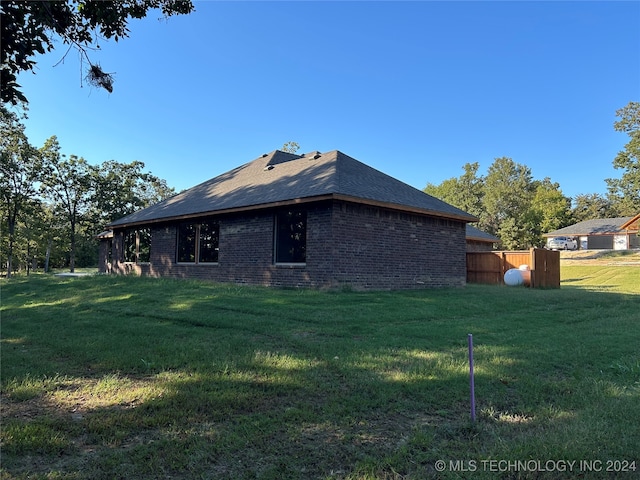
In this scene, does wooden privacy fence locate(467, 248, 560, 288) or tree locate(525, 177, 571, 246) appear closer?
wooden privacy fence locate(467, 248, 560, 288)

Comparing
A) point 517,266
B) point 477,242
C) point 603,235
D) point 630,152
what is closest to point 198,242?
point 517,266

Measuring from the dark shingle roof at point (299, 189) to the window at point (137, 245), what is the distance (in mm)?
719

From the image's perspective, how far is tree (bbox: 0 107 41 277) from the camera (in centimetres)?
3009

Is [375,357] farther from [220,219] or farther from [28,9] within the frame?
[220,219]

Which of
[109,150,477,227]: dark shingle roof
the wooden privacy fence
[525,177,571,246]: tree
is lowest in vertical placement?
the wooden privacy fence

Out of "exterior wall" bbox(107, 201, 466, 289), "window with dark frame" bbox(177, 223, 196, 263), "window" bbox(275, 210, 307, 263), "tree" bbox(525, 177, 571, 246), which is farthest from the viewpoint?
"tree" bbox(525, 177, 571, 246)

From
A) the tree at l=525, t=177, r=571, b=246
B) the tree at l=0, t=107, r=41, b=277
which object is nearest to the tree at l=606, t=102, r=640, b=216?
the tree at l=525, t=177, r=571, b=246

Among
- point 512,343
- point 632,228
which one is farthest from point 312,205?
point 632,228

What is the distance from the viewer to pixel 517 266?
19.2 metres

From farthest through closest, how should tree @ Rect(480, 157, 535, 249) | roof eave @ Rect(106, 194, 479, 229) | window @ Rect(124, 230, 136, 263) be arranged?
1. tree @ Rect(480, 157, 535, 249)
2. window @ Rect(124, 230, 136, 263)
3. roof eave @ Rect(106, 194, 479, 229)

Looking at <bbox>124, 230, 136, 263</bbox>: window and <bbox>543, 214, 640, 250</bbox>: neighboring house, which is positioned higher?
<bbox>543, 214, 640, 250</bbox>: neighboring house

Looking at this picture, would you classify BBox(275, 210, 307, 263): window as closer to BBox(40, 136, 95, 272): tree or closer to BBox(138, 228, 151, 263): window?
BBox(138, 228, 151, 263): window

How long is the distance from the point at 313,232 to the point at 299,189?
5.32 feet

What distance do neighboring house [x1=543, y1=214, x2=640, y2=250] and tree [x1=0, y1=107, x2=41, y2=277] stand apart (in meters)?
56.5
